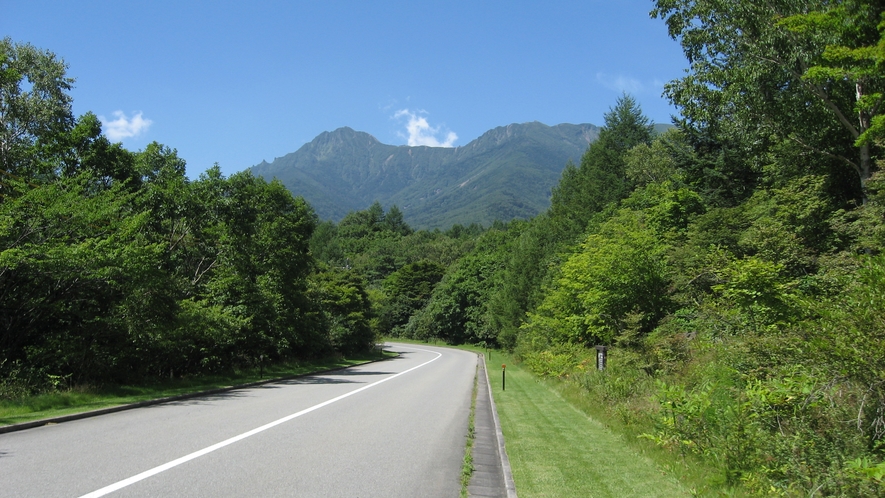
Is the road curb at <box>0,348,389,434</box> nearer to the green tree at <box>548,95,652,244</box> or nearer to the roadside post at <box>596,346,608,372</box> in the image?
the roadside post at <box>596,346,608,372</box>

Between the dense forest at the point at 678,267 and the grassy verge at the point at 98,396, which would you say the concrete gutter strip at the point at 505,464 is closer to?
the dense forest at the point at 678,267

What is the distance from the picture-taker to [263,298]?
29062mm

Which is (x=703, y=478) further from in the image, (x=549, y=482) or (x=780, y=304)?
(x=780, y=304)

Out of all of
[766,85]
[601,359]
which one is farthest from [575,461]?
[766,85]

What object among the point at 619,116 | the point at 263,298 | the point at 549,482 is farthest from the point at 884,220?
the point at 619,116

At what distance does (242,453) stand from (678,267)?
2120 cm

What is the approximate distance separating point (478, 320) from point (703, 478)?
236ft

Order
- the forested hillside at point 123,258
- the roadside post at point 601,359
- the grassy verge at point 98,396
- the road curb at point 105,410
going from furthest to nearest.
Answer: the roadside post at point 601,359, the forested hillside at point 123,258, the grassy verge at point 98,396, the road curb at point 105,410

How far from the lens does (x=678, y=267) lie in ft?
81.0

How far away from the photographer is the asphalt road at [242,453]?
21.0ft

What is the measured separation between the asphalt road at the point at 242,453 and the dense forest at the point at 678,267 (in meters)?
3.85

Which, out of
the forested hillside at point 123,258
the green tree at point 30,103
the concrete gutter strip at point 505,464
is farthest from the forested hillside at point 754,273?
the green tree at point 30,103

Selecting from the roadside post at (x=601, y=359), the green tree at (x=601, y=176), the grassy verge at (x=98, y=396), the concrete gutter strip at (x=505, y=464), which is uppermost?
the green tree at (x=601, y=176)

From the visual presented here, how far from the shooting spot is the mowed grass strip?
6848 mm
